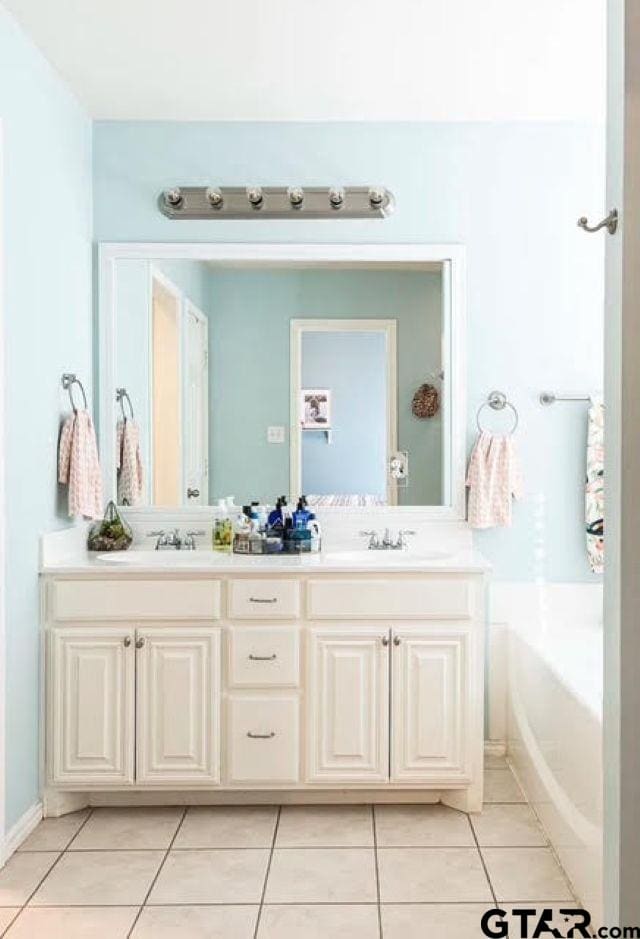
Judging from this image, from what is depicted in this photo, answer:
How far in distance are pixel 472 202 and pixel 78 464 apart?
1.79 meters

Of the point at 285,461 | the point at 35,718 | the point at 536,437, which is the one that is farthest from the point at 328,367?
the point at 35,718

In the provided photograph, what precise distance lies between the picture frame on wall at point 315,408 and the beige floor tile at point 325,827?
1410mm

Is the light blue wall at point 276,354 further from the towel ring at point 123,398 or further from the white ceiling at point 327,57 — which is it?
the white ceiling at point 327,57

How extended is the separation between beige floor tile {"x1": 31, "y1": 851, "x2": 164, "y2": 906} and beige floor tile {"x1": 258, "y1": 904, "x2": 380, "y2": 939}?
38 centimetres

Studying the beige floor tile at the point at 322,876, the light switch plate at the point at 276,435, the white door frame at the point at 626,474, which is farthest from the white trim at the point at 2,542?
the white door frame at the point at 626,474

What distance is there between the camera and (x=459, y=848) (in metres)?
2.87

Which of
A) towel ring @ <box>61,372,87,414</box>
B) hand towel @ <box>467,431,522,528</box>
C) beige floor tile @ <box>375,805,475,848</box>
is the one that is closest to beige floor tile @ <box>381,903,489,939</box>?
beige floor tile @ <box>375,805,475,848</box>

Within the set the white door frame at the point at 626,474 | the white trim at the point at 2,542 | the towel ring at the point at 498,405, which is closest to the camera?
the white door frame at the point at 626,474

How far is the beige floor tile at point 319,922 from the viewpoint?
236 cm

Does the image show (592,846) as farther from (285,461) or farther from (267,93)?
(267,93)

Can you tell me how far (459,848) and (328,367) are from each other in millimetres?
1801

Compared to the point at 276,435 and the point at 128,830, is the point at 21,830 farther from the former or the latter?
the point at 276,435

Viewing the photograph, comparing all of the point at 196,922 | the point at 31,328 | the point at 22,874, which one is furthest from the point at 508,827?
the point at 31,328

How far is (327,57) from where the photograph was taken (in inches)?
122
